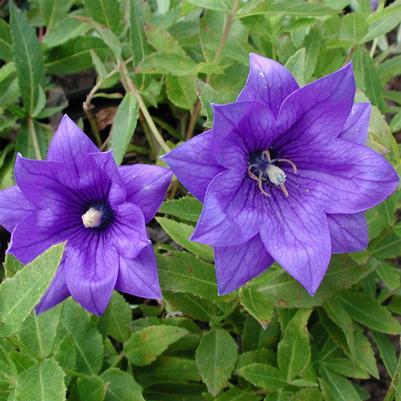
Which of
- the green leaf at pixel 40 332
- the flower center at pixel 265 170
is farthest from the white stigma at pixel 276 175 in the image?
the green leaf at pixel 40 332

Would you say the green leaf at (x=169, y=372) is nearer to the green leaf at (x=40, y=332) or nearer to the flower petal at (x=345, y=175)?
the green leaf at (x=40, y=332)

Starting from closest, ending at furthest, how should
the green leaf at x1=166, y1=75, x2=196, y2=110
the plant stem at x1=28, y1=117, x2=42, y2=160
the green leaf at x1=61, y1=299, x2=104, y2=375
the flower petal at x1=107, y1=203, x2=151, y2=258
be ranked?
the flower petal at x1=107, y1=203, x2=151, y2=258, the green leaf at x1=61, y1=299, x2=104, y2=375, the green leaf at x1=166, y1=75, x2=196, y2=110, the plant stem at x1=28, y1=117, x2=42, y2=160

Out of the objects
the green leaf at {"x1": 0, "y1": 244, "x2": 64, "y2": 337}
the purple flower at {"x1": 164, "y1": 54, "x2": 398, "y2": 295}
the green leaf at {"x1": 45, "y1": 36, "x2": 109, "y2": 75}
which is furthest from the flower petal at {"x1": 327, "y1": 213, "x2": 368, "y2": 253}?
the green leaf at {"x1": 45, "y1": 36, "x2": 109, "y2": 75}

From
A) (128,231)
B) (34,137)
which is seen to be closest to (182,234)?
(128,231)

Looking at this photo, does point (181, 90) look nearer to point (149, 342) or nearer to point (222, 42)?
point (222, 42)

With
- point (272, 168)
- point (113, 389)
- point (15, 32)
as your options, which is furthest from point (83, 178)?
point (15, 32)

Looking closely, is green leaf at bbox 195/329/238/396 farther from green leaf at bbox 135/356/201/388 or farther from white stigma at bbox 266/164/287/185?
white stigma at bbox 266/164/287/185
